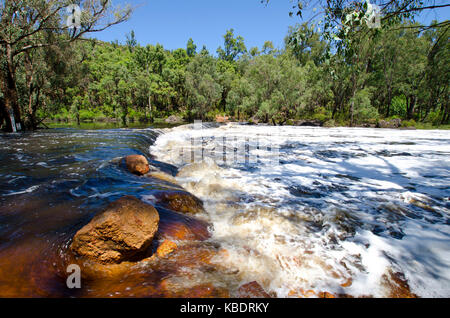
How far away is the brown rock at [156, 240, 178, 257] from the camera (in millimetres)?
2209

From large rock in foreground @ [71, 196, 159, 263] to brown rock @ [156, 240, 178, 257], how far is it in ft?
0.70

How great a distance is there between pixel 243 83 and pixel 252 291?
29.4m

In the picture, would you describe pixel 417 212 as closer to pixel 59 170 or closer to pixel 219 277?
pixel 219 277

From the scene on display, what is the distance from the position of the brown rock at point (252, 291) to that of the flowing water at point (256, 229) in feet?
0.35

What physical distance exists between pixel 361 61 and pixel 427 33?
823cm

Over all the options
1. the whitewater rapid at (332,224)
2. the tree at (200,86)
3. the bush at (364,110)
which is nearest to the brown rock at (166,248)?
the whitewater rapid at (332,224)

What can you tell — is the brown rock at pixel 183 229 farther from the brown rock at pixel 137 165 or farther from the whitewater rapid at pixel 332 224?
the brown rock at pixel 137 165

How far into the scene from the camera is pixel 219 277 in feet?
6.41

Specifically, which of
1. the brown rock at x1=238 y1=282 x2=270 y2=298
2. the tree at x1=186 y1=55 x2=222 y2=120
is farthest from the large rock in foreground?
the tree at x1=186 y1=55 x2=222 y2=120

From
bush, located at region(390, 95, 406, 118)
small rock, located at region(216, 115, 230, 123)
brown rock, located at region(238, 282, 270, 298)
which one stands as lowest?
brown rock, located at region(238, 282, 270, 298)

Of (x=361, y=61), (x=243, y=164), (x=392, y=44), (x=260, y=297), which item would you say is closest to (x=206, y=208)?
(x=260, y=297)

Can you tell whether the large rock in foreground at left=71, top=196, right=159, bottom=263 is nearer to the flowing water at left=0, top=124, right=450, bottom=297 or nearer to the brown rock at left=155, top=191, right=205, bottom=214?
the flowing water at left=0, top=124, right=450, bottom=297

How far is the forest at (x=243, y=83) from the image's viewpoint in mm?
13242
